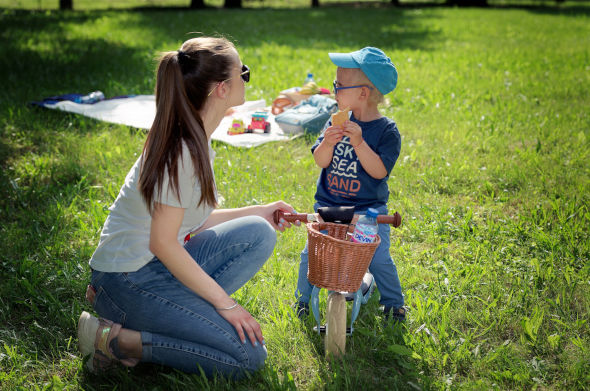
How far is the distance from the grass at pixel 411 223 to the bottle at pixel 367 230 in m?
0.63

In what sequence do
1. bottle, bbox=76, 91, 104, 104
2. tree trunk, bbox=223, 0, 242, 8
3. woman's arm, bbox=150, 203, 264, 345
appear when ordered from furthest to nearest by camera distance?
tree trunk, bbox=223, 0, 242, 8 < bottle, bbox=76, 91, 104, 104 < woman's arm, bbox=150, 203, 264, 345

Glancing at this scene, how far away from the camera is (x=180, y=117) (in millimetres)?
2299

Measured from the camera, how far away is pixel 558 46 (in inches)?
426

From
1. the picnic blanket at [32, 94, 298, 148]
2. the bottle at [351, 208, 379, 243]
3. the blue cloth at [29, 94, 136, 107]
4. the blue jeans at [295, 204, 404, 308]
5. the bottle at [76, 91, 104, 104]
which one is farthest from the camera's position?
the bottle at [76, 91, 104, 104]

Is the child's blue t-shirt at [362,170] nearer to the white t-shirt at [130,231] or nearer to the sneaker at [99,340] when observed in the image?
the white t-shirt at [130,231]

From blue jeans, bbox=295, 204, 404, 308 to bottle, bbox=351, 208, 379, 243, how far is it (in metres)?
0.51

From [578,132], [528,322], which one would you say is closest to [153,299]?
[528,322]

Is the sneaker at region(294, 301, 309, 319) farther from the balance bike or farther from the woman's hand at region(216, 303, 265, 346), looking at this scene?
the woman's hand at region(216, 303, 265, 346)

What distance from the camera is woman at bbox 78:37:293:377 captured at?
7.42 ft

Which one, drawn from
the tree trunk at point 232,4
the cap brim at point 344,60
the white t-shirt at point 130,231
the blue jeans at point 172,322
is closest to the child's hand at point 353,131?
the cap brim at point 344,60

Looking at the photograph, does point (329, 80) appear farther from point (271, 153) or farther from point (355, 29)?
point (355, 29)

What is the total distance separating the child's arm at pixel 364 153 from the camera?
108 inches

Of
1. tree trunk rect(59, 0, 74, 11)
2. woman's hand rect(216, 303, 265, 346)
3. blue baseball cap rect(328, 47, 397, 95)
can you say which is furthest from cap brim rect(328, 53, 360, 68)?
tree trunk rect(59, 0, 74, 11)

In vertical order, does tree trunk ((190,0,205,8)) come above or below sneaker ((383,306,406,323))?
above
